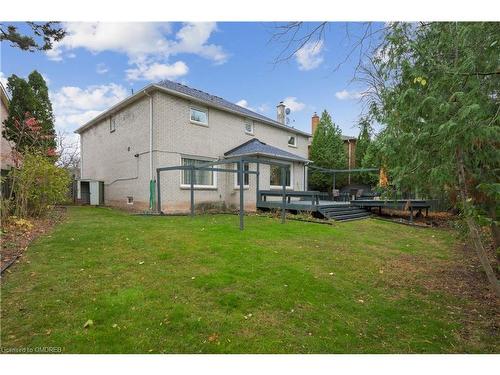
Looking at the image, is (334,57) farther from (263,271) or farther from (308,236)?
(308,236)

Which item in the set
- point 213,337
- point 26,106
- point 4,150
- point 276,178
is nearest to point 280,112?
point 276,178

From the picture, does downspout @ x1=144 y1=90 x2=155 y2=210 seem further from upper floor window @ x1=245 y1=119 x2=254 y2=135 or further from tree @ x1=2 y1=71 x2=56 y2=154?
tree @ x1=2 y1=71 x2=56 y2=154

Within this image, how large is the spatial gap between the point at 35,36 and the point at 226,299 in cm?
637

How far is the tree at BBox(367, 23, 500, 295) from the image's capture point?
2.57 m

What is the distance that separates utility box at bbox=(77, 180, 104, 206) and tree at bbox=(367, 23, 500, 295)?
16376 millimetres

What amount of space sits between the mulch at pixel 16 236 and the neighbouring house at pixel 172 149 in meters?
4.52

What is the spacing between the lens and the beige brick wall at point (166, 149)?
40.3 feet

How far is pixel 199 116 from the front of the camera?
1354 cm

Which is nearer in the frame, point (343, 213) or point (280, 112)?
point (343, 213)

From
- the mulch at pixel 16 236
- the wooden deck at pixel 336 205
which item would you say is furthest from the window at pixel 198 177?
the mulch at pixel 16 236

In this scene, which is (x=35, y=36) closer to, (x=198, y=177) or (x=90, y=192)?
(x=198, y=177)

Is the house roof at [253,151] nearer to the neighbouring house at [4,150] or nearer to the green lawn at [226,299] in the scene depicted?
the green lawn at [226,299]
